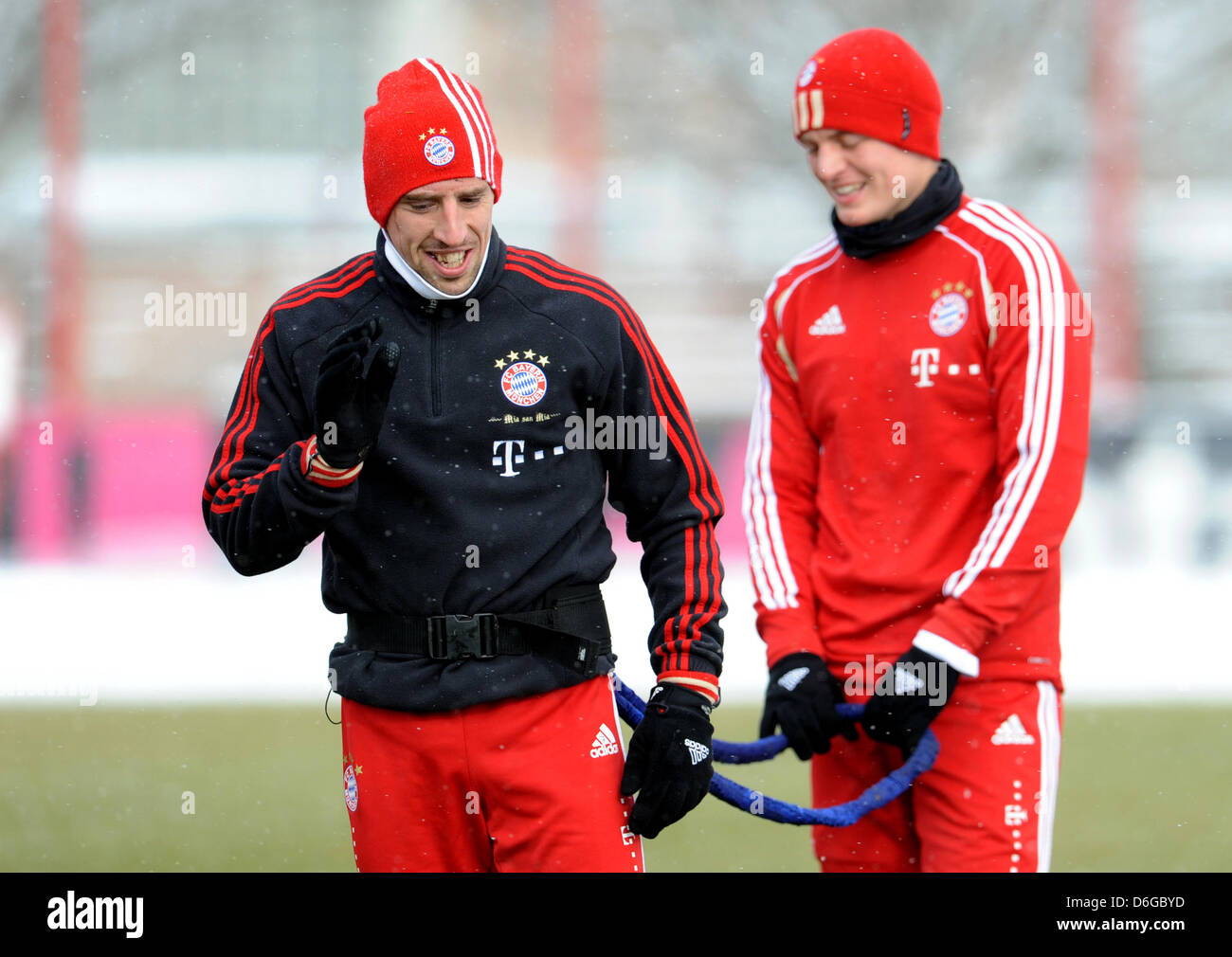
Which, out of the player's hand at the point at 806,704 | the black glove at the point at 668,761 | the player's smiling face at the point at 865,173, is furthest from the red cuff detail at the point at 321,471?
the player's smiling face at the point at 865,173

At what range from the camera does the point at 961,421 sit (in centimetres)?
333

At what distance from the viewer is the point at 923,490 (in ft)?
11.0

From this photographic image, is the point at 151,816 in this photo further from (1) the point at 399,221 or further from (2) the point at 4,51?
(2) the point at 4,51

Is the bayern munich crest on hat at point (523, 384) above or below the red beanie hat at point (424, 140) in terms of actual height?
below

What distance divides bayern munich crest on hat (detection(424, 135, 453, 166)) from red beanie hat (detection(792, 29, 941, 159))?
0.78 meters

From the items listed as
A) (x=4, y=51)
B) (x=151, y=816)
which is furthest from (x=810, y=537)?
(x=4, y=51)

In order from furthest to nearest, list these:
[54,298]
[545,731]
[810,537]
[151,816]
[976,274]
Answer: [54,298] < [151,816] < [810,537] < [976,274] < [545,731]

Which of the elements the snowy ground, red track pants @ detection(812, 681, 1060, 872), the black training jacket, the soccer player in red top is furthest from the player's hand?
the snowy ground

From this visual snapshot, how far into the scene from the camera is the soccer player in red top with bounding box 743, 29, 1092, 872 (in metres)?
3.23

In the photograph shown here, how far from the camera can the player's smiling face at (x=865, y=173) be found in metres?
3.33

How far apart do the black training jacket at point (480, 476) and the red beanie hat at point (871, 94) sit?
24.0 inches

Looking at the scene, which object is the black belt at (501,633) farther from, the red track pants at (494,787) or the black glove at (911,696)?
the black glove at (911,696)

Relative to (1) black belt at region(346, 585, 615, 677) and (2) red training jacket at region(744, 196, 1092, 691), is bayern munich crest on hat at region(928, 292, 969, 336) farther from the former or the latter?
(1) black belt at region(346, 585, 615, 677)

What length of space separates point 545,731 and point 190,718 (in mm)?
5589
